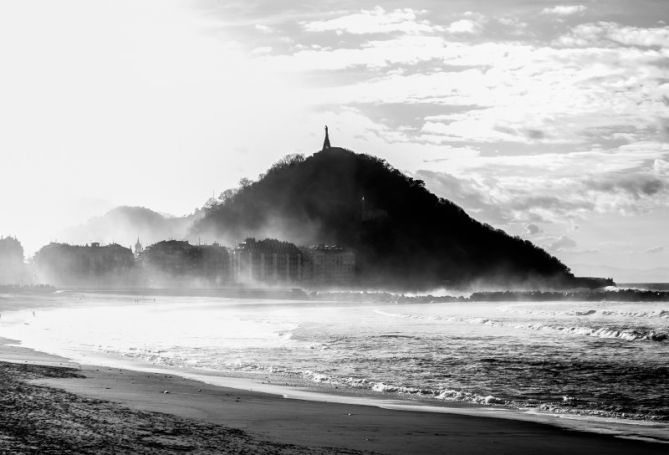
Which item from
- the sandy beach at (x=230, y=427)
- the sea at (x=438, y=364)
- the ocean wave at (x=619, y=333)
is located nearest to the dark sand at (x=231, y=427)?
the sandy beach at (x=230, y=427)

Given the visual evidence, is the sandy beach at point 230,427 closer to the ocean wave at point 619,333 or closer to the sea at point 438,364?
the sea at point 438,364

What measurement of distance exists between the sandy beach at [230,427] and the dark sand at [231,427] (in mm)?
20

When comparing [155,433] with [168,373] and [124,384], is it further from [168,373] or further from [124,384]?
[168,373]

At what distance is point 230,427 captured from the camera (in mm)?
17422

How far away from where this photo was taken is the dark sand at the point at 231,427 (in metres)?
14.7

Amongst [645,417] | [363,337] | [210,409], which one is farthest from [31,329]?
[645,417]

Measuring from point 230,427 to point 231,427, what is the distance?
36 mm

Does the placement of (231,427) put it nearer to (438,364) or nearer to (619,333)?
(438,364)

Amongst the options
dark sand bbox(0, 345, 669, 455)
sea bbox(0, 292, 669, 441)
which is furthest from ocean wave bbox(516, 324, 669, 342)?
dark sand bbox(0, 345, 669, 455)

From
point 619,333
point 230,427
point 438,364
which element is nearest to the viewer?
point 230,427

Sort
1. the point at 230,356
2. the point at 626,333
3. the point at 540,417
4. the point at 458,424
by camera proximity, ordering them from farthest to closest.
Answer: the point at 626,333
the point at 230,356
the point at 540,417
the point at 458,424

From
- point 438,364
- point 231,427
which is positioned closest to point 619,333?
point 438,364

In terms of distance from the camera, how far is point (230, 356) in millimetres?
38344

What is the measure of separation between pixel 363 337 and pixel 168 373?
23.4 metres
